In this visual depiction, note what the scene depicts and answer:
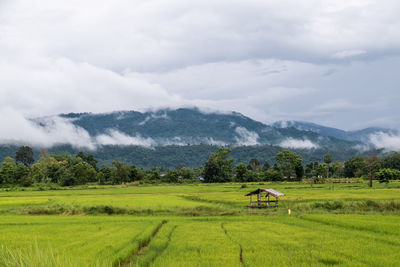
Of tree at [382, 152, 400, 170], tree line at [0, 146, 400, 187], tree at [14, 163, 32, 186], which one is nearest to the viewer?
tree at [14, 163, 32, 186]

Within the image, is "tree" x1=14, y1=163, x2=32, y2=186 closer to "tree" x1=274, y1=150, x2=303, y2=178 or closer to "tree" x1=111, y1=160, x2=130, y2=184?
"tree" x1=111, y1=160, x2=130, y2=184

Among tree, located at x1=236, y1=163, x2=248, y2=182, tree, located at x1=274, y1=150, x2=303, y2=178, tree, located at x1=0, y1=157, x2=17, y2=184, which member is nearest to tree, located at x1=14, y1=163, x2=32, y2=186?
tree, located at x1=0, y1=157, x2=17, y2=184

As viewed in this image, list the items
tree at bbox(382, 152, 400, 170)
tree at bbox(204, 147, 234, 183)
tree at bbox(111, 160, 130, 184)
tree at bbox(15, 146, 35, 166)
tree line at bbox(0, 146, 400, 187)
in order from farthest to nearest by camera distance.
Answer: tree at bbox(15, 146, 35, 166) → tree at bbox(382, 152, 400, 170) → tree at bbox(204, 147, 234, 183) → tree at bbox(111, 160, 130, 184) → tree line at bbox(0, 146, 400, 187)

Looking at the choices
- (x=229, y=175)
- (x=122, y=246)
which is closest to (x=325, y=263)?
(x=122, y=246)

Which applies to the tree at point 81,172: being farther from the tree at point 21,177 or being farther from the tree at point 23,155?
the tree at point 23,155

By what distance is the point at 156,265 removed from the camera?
9.88m

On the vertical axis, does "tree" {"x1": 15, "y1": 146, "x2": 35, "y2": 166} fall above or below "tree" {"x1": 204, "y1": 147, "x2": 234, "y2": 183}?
above

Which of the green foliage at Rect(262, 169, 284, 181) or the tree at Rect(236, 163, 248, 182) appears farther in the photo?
the tree at Rect(236, 163, 248, 182)

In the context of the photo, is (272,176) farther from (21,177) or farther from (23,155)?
(23,155)

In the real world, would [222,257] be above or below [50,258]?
below

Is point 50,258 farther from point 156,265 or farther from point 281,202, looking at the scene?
point 281,202

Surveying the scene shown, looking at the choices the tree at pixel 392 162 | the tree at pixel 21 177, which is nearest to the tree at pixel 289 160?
the tree at pixel 392 162

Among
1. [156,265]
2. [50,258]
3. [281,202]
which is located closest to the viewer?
[50,258]

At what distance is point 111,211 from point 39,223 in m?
7.89
